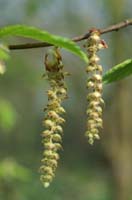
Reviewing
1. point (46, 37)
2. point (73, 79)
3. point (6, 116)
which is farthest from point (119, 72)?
point (73, 79)

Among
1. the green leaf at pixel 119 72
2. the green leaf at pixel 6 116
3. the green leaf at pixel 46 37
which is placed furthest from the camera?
the green leaf at pixel 6 116

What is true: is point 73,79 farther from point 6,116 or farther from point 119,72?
point 119,72

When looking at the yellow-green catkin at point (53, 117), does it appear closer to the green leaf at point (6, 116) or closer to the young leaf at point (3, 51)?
the young leaf at point (3, 51)

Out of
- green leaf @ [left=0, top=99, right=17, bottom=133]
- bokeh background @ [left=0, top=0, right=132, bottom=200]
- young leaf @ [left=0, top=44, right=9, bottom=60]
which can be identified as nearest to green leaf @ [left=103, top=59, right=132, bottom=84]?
young leaf @ [left=0, top=44, right=9, bottom=60]

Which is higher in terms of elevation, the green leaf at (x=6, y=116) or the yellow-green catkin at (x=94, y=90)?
the green leaf at (x=6, y=116)

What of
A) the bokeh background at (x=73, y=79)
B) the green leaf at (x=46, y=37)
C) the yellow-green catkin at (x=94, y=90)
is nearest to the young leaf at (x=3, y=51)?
the green leaf at (x=46, y=37)

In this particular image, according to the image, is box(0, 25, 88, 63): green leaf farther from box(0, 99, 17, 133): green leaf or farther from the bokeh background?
box(0, 99, 17, 133): green leaf
